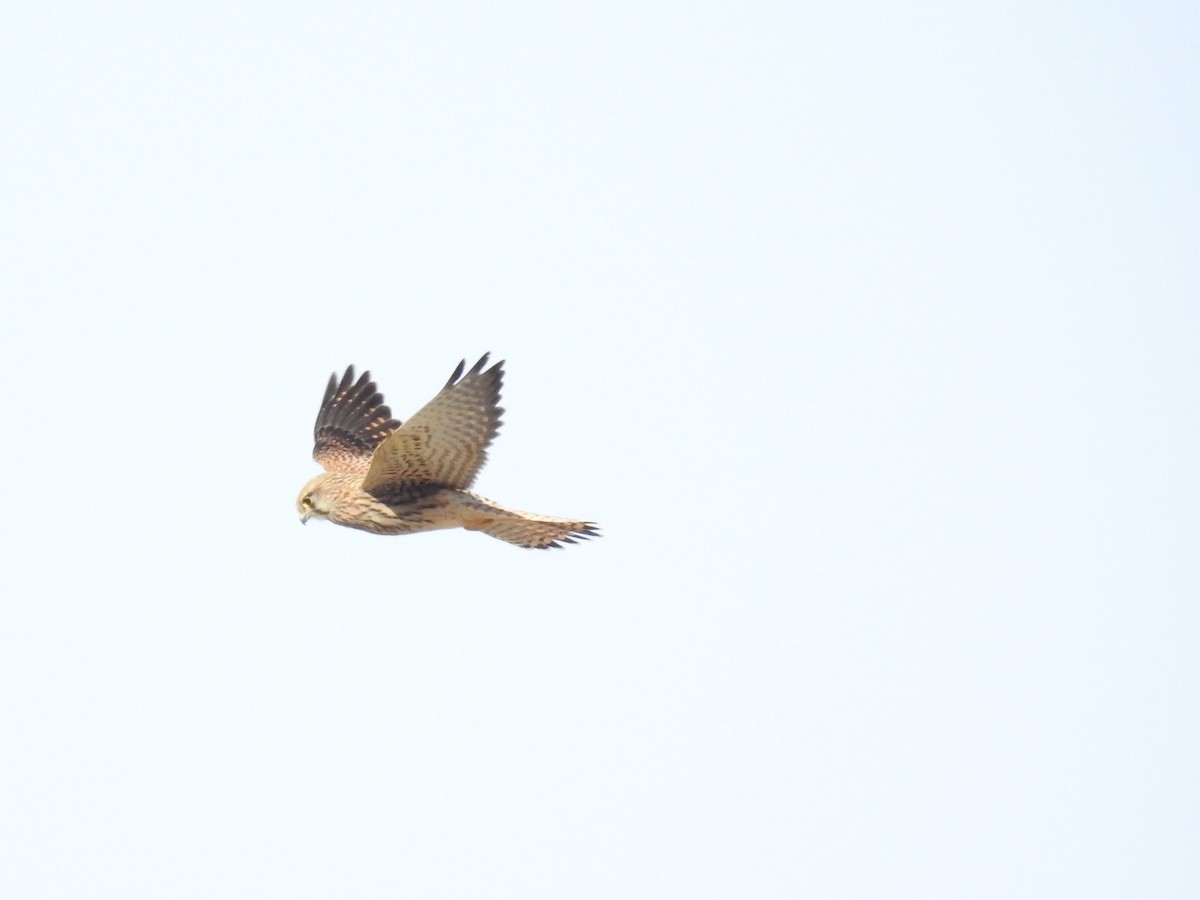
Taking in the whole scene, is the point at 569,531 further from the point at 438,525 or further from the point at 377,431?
the point at 377,431

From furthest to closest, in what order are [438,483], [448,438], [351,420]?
[351,420] < [438,483] < [448,438]

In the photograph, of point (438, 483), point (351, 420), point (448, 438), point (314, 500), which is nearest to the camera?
point (448, 438)

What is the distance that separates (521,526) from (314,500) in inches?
58.0

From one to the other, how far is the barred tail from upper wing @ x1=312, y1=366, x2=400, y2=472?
203 centimetres

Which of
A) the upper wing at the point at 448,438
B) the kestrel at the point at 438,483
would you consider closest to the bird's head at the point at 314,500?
the kestrel at the point at 438,483

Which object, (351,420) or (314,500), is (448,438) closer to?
(314,500)

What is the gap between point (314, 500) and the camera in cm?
1188

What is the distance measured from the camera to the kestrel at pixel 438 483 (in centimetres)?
1062

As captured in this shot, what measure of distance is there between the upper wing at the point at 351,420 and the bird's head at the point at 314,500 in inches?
54.2

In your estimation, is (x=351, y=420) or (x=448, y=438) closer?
(x=448, y=438)

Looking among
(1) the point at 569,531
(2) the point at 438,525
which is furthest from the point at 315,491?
(1) the point at 569,531

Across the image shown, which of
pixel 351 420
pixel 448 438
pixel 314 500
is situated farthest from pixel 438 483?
pixel 351 420

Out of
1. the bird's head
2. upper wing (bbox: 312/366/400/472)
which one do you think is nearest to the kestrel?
the bird's head

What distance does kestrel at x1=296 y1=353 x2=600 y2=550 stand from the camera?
34.9 ft
